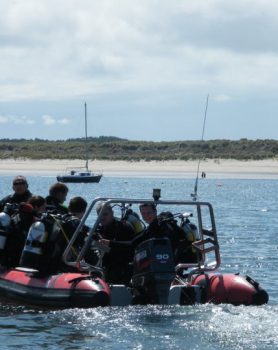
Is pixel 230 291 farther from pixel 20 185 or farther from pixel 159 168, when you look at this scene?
pixel 159 168

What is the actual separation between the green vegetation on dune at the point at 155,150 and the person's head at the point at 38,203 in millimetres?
58283

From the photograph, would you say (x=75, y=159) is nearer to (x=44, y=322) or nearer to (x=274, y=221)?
(x=274, y=221)

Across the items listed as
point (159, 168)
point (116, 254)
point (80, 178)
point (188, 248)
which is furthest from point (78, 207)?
point (159, 168)

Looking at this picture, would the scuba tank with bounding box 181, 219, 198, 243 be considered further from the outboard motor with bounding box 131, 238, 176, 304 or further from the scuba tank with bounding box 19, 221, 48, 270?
the scuba tank with bounding box 19, 221, 48, 270

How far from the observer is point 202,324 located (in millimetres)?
9062

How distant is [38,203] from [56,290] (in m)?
1.11

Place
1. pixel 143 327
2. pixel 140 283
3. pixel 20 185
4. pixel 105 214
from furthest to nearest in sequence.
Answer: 1. pixel 20 185
2. pixel 105 214
3. pixel 140 283
4. pixel 143 327

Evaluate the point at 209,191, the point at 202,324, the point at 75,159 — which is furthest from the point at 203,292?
the point at 75,159

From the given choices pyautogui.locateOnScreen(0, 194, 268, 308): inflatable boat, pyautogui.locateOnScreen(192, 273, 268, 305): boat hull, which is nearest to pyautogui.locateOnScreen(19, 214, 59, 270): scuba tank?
pyautogui.locateOnScreen(0, 194, 268, 308): inflatable boat

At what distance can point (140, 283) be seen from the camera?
9.82m

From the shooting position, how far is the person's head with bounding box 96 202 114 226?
391 inches

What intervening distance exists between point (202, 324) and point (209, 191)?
38110mm

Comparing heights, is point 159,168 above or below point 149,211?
below

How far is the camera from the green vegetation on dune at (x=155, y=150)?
239 ft
